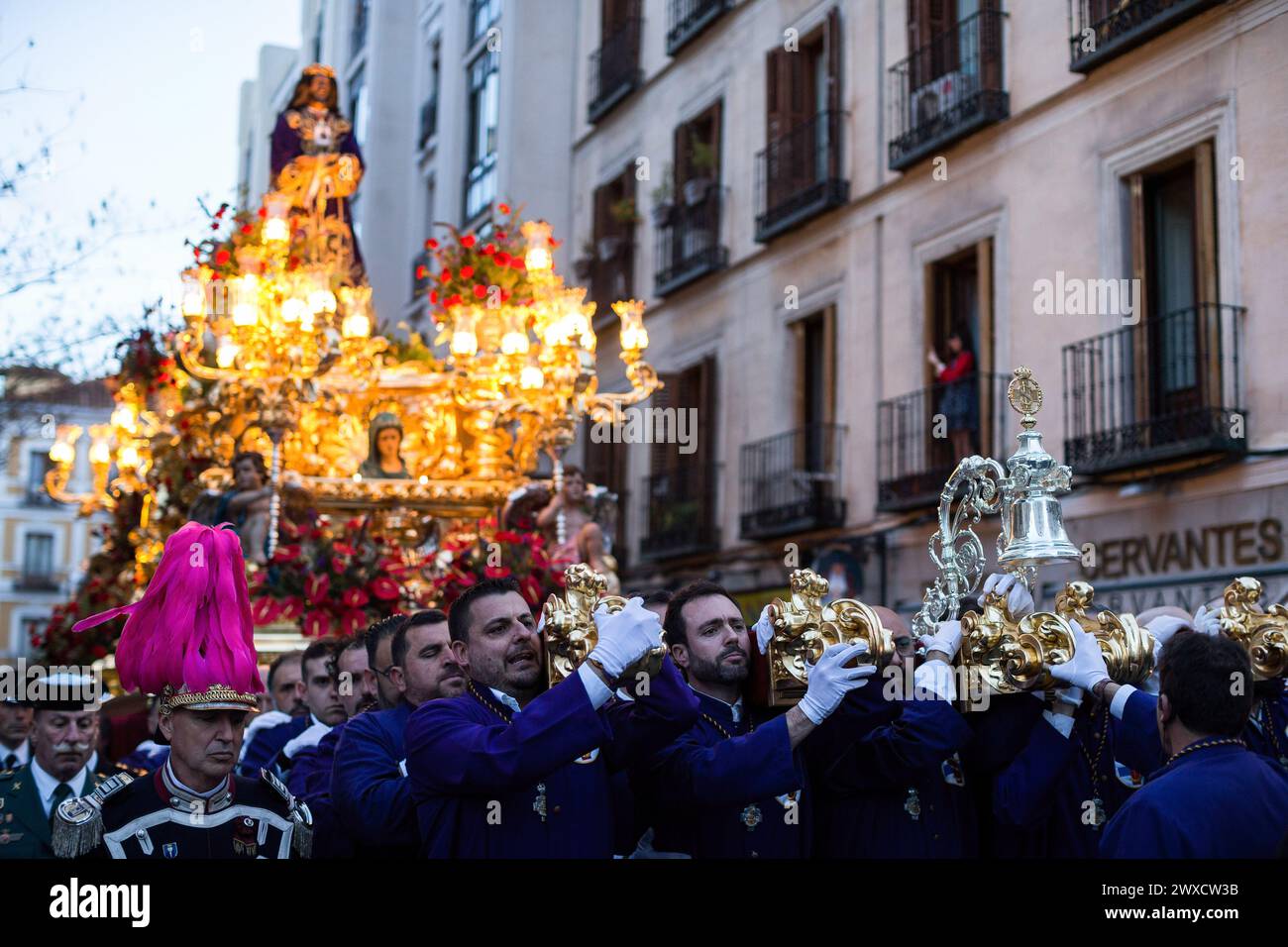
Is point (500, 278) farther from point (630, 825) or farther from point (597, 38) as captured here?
point (597, 38)

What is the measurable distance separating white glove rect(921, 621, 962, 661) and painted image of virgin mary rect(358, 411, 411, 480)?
8294 millimetres

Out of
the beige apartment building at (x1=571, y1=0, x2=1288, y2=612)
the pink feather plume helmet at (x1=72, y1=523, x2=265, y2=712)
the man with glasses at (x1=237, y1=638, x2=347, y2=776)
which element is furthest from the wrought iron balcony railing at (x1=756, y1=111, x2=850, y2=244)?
the pink feather plume helmet at (x1=72, y1=523, x2=265, y2=712)

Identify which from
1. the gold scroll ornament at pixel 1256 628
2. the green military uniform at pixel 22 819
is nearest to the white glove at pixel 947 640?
the gold scroll ornament at pixel 1256 628

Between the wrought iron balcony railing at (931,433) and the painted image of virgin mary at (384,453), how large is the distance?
432 cm

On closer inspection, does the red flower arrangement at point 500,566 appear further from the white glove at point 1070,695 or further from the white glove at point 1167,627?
the white glove at point 1070,695

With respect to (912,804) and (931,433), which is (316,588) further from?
(931,433)

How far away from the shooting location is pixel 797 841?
15.3 ft

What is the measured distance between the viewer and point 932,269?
15078mm

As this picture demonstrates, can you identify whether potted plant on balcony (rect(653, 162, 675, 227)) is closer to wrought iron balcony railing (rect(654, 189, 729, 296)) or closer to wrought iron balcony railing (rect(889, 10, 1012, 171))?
wrought iron balcony railing (rect(654, 189, 729, 296))

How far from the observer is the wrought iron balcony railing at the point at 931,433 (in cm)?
1376

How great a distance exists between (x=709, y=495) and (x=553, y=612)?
46.3ft

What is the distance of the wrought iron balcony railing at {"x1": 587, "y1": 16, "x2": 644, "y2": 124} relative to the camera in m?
21.1
